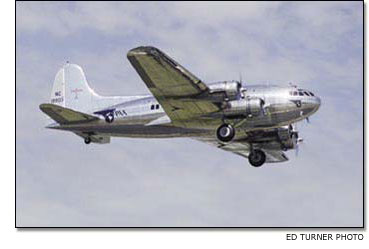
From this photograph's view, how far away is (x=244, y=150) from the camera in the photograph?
1371 inches

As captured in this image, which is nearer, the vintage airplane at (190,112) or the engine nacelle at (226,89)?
Result: the vintage airplane at (190,112)

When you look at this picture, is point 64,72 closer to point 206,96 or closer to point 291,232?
point 206,96

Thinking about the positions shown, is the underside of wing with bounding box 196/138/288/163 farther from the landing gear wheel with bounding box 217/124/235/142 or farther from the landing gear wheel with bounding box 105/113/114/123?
the landing gear wheel with bounding box 105/113/114/123

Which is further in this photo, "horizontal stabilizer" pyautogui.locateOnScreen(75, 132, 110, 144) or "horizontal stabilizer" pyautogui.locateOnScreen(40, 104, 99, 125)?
"horizontal stabilizer" pyautogui.locateOnScreen(75, 132, 110, 144)

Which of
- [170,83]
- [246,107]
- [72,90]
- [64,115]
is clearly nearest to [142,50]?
[170,83]

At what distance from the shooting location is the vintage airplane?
94.9 ft

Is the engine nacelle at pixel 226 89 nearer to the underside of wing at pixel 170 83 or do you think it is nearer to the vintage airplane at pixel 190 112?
the vintage airplane at pixel 190 112

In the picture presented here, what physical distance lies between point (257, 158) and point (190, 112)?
4391mm

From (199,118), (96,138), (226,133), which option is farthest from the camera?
(96,138)

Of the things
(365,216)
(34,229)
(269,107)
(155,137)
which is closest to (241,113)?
(269,107)

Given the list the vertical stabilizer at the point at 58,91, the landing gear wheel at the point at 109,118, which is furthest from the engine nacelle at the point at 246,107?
the vertical stabilizer at the point at 58,91

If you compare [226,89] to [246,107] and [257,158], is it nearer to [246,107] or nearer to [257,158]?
[246,107]

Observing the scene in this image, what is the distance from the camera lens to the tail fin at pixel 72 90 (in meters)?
34.2

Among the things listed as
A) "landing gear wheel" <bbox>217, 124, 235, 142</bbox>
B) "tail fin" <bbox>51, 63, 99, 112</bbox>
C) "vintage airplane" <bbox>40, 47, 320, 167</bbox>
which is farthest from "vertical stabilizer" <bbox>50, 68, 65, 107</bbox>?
"landing gear wheel" <bbox>217, 124, 235, 142</bbox>
